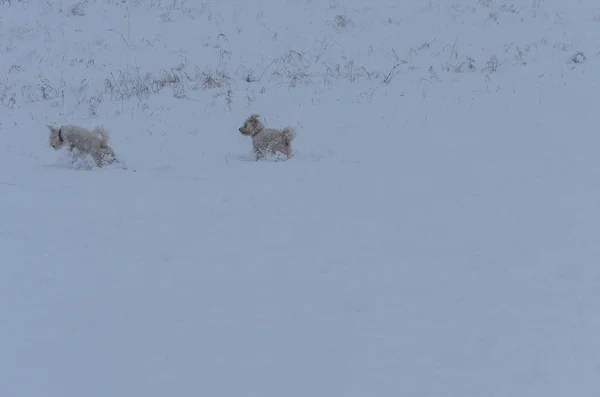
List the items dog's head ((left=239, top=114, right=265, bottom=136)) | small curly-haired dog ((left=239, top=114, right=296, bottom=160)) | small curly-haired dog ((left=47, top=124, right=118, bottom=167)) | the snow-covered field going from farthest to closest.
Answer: dog's head ((left=239, top=114, right=265, bottom=136))
small curly-haired dog ((left=239, top=114, right=296, bottom=160))
small curly-haired dog ((left=47, top=124, right=118, bottom=167))
the snow-covered field

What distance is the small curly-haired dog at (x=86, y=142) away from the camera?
274 inches

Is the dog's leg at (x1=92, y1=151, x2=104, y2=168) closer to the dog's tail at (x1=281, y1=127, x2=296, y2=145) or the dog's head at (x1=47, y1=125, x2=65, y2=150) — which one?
the dog's head at (x1=47, y1=125, x2=65, y2=150)

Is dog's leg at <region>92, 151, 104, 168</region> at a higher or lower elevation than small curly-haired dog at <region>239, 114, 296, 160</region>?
lower

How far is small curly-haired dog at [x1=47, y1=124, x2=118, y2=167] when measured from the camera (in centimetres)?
697

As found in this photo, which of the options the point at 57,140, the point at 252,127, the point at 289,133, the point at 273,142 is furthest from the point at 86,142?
the point at 289,133

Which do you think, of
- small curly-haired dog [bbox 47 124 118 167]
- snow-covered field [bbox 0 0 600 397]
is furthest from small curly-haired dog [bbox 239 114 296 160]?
small curly-haired dog [bbox 47 124 118 167]

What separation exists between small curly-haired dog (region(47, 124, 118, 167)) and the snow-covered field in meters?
0.21

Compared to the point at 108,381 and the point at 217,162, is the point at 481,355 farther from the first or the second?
the point at 217,162

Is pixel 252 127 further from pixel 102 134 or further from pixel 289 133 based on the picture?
pixel 102 134

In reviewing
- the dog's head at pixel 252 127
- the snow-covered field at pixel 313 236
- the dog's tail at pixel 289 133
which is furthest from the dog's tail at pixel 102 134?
the dog's tail at pixel 289 133

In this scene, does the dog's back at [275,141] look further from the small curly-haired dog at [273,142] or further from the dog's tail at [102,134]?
the dog's tail at [102,134]

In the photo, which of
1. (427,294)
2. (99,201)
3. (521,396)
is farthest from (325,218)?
(521,396)

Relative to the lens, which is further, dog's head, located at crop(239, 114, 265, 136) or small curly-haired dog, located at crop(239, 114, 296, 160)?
dog's head, located at crop(239, 114, 265, 136)

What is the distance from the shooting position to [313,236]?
4.76 m
